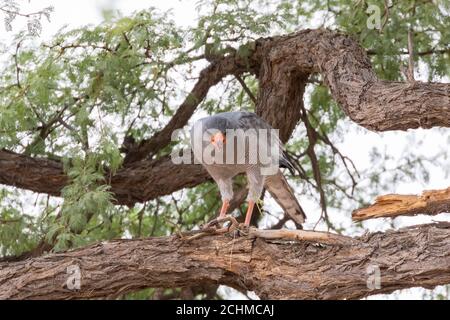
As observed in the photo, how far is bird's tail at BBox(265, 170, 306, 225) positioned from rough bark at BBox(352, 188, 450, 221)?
4.16 feet

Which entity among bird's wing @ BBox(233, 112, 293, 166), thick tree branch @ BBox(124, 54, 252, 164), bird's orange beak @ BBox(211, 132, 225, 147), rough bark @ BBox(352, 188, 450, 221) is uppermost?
thick tree branch @ BBox(124, 54, 252, 164)

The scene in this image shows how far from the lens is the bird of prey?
18.3ft

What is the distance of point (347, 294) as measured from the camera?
4809 mm

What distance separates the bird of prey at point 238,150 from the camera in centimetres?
557

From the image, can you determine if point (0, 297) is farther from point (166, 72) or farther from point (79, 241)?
point (166, 72)

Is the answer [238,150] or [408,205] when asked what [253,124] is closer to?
[238,150]

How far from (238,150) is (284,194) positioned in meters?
0.87

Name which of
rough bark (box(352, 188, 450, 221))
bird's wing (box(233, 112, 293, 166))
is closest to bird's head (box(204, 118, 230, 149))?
bird's wing (box(233, 112, 293, 166))

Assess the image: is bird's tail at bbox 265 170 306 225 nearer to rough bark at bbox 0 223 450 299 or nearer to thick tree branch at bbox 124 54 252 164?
rough bark at bbox 0 223 450 299

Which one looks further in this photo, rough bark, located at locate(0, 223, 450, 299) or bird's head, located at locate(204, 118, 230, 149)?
bird's head, located at locate(204, 118, 230, 149)

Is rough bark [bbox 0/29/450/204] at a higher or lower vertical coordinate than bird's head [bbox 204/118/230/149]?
higher

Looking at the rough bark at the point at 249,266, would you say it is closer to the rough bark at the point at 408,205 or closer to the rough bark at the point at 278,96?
the rough bark at the point at 408,205

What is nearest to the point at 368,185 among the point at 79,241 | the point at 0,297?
the point at 79,241

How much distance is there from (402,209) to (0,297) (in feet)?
8.57
